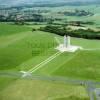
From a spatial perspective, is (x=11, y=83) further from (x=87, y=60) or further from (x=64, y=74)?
(x=87, y=60)

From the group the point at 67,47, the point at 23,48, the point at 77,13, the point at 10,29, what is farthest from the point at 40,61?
the point at 77,13

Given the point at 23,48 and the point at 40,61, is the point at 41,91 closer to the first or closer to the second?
the point at 40,61

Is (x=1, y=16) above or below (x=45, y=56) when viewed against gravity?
above

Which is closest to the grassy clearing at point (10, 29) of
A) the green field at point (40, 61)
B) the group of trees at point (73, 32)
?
the green field at point (40, 61)

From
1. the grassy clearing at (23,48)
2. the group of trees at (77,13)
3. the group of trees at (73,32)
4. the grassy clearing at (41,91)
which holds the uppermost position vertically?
the group of trees at (77,13)

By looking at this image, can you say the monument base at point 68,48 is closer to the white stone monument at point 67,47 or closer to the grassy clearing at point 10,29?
the white stone monument at point 67,47

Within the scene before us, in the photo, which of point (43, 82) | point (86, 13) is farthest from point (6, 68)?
point (86, 13)

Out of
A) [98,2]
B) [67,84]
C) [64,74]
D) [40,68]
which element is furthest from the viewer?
[98,2]
